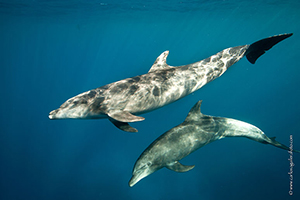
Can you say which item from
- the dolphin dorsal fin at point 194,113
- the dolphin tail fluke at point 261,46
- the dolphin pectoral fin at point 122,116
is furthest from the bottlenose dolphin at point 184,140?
the dolphin tail fluke at point 261,46

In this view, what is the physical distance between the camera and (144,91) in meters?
6.54

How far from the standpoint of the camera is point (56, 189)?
18.4 m

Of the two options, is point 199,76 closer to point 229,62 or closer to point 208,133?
point 229,62

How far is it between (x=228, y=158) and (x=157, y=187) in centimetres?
848

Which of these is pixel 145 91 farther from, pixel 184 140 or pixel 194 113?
pixel 184 140

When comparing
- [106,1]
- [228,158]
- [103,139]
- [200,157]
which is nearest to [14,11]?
[106,1]

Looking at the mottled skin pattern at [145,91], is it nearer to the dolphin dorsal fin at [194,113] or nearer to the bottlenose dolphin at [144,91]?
the bottlenose dolphin at [144,91]

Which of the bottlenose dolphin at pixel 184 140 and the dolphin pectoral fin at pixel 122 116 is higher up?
the dolphin pectoral fin at pixel 122 116

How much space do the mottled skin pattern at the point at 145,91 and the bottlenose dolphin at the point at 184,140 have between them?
121 cm

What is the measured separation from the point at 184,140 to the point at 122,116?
241 centimetres

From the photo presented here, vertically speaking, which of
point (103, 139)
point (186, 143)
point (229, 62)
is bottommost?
point (103, 139)

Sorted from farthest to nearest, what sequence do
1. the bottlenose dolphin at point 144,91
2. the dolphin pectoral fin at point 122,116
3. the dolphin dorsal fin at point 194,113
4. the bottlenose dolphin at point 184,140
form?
the dolphin dorsal fin at point 194,113, the bottlenose dolphin at point 144,91, the bottlenose dolphin at point 184,140, the dolphin pectoral fin at point 122,116

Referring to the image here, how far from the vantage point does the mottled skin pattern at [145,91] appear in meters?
6.19

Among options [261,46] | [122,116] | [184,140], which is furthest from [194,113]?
[261,46]
